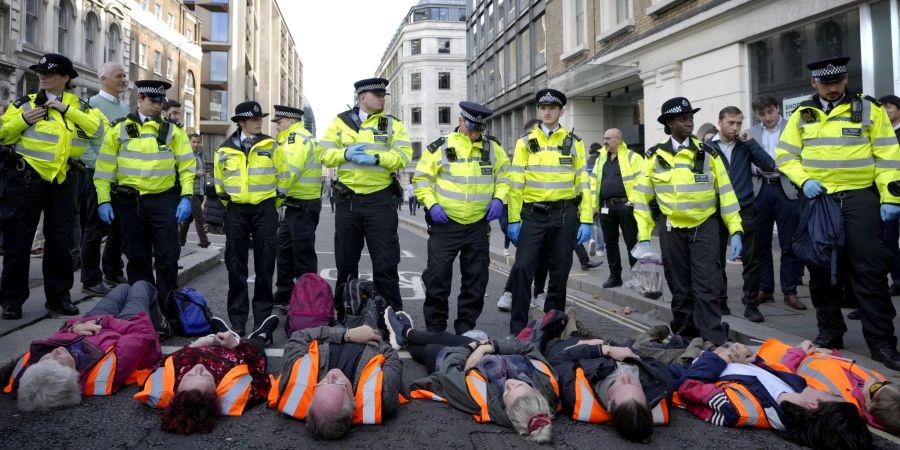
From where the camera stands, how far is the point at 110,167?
19.5ft

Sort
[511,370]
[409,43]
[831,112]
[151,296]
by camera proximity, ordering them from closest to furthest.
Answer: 1. [511,370]
2. [831,112]
3. [151,296]
4. [409,43]

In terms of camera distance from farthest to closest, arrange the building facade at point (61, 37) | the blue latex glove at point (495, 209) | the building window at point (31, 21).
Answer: the building window at point (31, 21) → the building facade at point (61, 37) → the blue latex glove at point (495, 209)

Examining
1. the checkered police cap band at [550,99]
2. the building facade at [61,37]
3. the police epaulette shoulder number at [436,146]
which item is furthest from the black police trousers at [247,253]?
the building facade at [61,37]

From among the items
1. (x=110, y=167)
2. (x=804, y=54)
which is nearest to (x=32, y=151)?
(x=110, y=167)

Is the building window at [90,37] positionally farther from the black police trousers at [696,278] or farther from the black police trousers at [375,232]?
the black police trousers at [696,278]

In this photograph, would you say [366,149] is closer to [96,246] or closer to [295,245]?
[295,245]

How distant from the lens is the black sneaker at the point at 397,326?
534cm

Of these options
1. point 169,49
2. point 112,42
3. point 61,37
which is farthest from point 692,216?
point 169,49

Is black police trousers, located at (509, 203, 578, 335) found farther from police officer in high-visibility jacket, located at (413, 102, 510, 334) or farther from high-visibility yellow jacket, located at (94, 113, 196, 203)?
high-visibility yellow jacket, located at (94, 113, 196, 203)

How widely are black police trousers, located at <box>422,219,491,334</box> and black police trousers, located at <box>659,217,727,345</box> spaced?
5.49 feet

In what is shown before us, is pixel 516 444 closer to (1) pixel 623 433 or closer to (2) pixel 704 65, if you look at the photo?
(1) pixel 623 433

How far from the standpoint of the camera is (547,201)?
19.4ft

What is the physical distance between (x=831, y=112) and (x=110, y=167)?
250 inches

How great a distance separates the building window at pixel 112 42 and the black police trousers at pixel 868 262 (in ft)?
113
